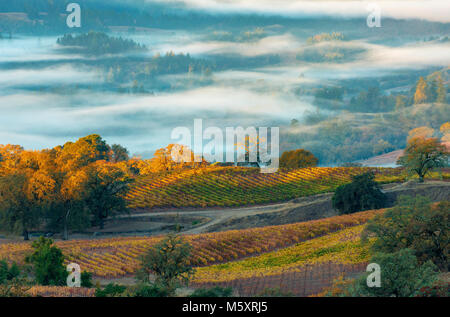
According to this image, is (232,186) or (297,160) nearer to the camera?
(232,186)

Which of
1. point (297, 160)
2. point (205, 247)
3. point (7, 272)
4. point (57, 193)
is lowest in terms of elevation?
point (205, 247)

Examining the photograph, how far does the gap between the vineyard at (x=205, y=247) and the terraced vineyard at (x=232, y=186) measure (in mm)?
21444

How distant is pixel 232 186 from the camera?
3243 inches

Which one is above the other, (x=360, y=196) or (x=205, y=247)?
(x=360, y=196)

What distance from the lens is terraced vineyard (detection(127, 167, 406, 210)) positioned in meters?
75.6

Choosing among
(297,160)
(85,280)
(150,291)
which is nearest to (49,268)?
(85,280)

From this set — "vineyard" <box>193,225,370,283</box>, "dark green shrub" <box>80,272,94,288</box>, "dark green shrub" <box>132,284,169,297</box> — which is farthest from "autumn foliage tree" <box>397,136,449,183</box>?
"dark green shrub" <box>132,284,169,297</box>

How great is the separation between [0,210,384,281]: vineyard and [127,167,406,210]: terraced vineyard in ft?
70.4

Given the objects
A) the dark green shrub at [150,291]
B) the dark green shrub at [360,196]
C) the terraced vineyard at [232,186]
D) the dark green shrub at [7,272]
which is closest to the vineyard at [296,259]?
the dark green shrub at [150,291]

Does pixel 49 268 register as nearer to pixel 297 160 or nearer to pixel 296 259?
pixel 296 259

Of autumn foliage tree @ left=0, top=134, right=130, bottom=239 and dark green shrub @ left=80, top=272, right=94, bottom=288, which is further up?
autumn foliage tree @ left=0, top=134, right=130, bottom=239

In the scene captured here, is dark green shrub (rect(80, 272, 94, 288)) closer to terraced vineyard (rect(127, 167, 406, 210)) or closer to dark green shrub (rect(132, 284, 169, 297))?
dark green shrub (rect(132, 284, 169, 297))

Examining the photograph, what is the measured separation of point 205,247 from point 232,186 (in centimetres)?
3502

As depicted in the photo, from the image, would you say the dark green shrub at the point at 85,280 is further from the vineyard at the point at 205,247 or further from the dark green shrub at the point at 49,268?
the vineyard at the point at 205,247
